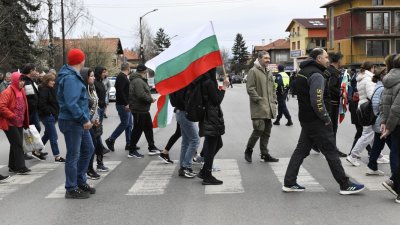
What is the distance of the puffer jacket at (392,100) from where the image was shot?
6.23 meters

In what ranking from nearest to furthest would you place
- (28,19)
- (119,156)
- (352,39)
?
1. (119,156)
2. (28,19)
3. (352,39)

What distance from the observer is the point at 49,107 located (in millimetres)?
9930

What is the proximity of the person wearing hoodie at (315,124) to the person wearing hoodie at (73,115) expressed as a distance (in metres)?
2.75

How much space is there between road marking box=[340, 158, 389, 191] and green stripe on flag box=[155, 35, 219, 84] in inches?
113

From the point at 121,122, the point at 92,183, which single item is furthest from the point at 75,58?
the point at 121,122

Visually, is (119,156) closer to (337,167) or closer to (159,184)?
(159,184)

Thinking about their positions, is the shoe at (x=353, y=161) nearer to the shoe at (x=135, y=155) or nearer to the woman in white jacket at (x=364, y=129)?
the woman in white jacket at (x=364, y=129)

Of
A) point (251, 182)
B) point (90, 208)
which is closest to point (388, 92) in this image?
point (251, 182)

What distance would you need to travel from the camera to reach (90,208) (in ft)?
20.8

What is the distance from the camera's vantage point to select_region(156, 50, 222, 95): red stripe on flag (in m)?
7.58

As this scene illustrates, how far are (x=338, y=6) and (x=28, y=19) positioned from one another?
4279cm

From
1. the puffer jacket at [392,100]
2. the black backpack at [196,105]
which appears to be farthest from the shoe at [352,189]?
the black backpack at [196,105]

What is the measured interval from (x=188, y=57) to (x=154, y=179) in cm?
193

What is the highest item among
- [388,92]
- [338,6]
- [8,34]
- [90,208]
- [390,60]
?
[338,6]
